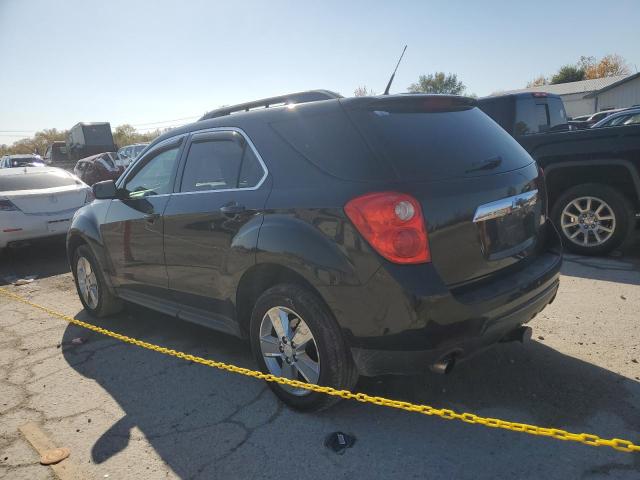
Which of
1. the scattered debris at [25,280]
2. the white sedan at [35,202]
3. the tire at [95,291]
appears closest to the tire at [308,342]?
the tire at [95,291]

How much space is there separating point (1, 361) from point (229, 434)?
8.53 feet

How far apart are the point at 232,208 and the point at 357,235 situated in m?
0.99

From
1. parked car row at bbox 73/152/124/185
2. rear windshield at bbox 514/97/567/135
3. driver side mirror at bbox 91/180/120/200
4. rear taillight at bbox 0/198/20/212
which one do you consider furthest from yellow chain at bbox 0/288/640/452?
parked car row at bbox 73/152/124/185

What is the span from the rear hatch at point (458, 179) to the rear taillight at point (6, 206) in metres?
6.78

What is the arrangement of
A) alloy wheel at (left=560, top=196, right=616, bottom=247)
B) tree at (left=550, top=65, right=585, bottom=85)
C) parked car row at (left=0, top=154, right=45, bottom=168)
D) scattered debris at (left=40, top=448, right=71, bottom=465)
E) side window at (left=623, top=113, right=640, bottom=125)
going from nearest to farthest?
scattered debris at (left=40, top=448, right=71, bottom=465), alloy wheel at (left=560, top=196, right=616, bottom=247), side window at (left=623, top=113, right=640, bottom=125), parked car row at (left=0, top=154, right=45, bottom=168), tree at (left=550, top=65, right=585, bottom=85)

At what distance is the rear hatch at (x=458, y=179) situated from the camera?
95.1 inches

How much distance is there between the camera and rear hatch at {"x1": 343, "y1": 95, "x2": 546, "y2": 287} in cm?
242

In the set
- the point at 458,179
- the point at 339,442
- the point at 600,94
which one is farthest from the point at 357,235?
the point at 600,94

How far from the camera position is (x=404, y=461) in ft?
7.98

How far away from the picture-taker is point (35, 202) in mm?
7652

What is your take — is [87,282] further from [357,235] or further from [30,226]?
[357,235]

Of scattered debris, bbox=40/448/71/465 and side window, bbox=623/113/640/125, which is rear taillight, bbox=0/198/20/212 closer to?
scattered debris, bbox=40/448/71/465

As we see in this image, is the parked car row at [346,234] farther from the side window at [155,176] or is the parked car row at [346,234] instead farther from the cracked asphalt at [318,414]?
the cracked asphalt at [318,414]

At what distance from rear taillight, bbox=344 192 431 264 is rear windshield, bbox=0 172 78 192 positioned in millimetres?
7442
